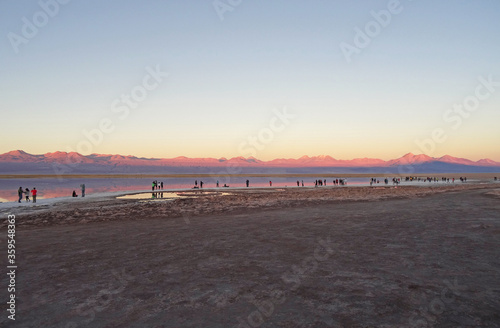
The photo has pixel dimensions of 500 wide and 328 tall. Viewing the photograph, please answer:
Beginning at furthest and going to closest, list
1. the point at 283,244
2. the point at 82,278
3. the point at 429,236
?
the point at 429,236
the point at 283,244
the point at 82,278

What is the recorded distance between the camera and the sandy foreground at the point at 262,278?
5.41 meters

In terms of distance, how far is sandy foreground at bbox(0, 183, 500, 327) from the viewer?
541 centimetres

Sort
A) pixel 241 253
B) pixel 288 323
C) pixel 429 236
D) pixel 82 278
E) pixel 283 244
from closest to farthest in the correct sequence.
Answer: pixel 288 323 < pixel 82 278 < pixel 241 253 < pixel 283 244 < pixel 429 236

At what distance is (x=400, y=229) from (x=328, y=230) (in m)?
3.17

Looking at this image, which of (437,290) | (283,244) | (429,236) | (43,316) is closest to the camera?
(43,316)

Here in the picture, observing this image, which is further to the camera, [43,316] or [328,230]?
[328,230]

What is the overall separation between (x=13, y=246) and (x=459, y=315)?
46.0 ft

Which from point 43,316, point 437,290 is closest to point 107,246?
point 43,316

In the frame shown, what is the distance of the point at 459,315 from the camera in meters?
5.29

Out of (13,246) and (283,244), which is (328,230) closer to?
(283,244)

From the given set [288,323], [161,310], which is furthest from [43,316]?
[288,323]

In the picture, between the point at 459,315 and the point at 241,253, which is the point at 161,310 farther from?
the point at 459,315

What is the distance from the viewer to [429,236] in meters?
12.0

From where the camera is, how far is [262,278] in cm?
739
